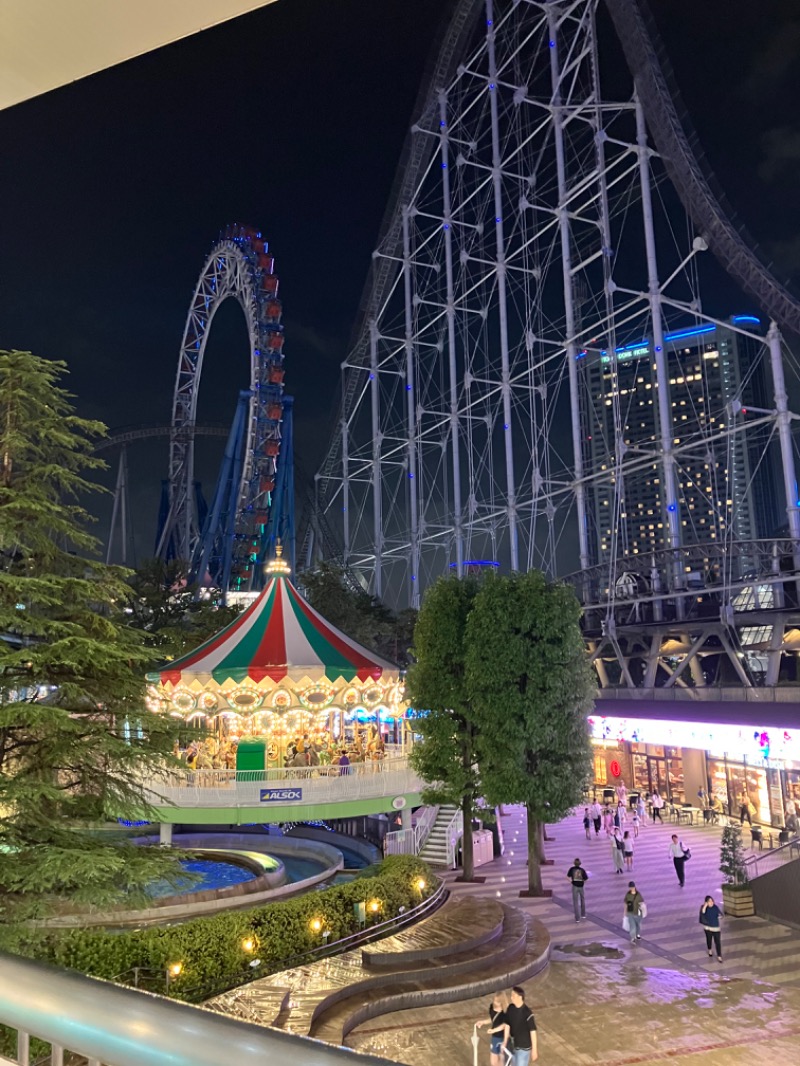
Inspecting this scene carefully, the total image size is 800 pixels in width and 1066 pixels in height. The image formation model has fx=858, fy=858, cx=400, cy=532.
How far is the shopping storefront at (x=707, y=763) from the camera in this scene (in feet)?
60.2

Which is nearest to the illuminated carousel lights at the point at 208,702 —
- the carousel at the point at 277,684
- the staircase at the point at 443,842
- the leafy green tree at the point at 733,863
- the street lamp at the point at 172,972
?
the carousel at the point at 277,684

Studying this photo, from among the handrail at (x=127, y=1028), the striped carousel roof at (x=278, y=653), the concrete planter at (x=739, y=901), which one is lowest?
the concrete planter at (x=739, y=901)

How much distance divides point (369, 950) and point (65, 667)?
7.44 m

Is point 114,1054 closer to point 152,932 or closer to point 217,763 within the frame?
point 152,932

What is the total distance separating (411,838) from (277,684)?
193 inches

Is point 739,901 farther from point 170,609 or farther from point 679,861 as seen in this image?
point 170,609

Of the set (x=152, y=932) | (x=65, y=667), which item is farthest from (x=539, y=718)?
(x=65, y=667)

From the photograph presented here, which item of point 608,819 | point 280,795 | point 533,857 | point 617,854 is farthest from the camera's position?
point 608,819

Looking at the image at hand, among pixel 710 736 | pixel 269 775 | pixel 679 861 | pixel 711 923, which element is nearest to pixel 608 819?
pixel 710 736

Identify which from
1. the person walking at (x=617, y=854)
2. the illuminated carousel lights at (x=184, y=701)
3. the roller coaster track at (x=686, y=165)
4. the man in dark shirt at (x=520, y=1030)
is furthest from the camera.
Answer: the roller coaster track at (x=686, y=165)

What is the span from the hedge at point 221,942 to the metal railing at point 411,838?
534 cm

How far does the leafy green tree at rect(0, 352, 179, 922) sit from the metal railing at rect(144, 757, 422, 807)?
35.3 ft

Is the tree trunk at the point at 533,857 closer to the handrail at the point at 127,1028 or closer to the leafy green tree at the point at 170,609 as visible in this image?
the leafy green tree at the point at 170,609

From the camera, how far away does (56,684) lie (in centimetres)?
723
